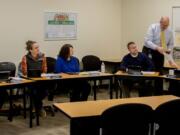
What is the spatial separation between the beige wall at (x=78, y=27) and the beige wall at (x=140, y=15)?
0.61 ft

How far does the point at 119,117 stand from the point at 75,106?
73cm

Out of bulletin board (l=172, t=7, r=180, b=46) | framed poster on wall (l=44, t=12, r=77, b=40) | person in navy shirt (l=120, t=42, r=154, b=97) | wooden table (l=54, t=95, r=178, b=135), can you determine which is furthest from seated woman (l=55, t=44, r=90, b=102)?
bulletin board (l=172, t=7, r=180, b=46)

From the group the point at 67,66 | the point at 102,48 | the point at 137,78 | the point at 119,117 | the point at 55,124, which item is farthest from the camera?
the point at 102,48

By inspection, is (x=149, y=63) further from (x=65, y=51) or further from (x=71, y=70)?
(x=65, y=51)

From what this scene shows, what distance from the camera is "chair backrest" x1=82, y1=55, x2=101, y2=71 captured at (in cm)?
793

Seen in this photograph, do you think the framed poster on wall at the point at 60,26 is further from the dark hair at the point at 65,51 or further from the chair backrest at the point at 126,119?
the chair backrest at the point at 126,119

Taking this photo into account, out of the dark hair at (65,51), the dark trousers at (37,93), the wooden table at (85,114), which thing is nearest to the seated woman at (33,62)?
the dark trousers at (37,93)

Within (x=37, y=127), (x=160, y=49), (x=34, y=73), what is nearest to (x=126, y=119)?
(x=37, y=127)

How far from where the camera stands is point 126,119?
2.79 meters

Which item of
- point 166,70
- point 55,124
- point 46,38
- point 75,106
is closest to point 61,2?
point 46,38

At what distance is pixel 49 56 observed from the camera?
7734 millimetres

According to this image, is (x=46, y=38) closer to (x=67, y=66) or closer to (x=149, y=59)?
(x=67, y=66)

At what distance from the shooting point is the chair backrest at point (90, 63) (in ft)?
26.0

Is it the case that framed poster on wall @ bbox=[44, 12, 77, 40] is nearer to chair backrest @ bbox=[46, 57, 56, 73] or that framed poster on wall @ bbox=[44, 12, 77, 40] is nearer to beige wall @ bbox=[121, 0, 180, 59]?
chair backrest @ bbox=[46, 57, 56, 73]
